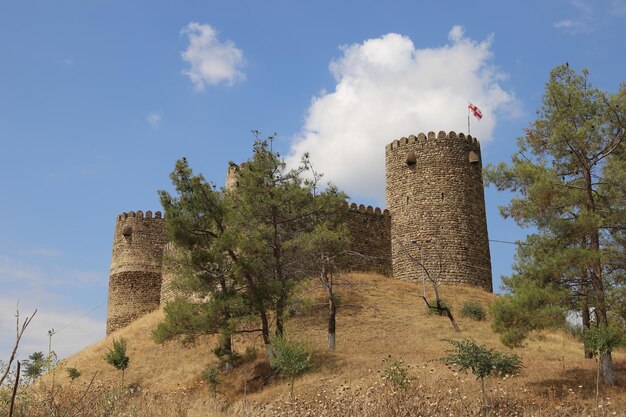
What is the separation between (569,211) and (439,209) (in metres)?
17.4

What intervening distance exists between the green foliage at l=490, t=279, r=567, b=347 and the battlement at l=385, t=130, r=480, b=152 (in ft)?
67.0

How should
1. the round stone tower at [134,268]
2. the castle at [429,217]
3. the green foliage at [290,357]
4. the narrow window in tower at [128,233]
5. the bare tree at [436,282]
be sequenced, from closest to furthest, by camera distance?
the green foliage at [290,357]
the bare tree at [436,282]
the castle at [429,217]
the round stone tower at [134,268]
the narrow window in tower at [128,233]

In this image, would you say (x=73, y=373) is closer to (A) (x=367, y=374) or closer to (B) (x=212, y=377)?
(B) (x=212, y=377)

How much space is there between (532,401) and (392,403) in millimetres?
3836

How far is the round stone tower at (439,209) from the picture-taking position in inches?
1384

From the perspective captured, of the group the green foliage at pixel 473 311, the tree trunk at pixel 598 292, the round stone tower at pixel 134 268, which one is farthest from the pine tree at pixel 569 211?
the round stone tower at pixel 134 268

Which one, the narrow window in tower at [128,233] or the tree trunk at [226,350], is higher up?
the narrow window in tower at [128,233]

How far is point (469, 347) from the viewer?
16625 mm

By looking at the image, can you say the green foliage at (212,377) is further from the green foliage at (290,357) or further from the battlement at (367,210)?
the battlement at (367,210)

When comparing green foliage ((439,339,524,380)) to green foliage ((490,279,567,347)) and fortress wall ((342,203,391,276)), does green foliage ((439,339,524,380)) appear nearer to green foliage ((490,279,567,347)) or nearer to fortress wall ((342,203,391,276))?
green foliage ((490,279,567,347))

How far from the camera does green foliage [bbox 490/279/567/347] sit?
16516 millimetres

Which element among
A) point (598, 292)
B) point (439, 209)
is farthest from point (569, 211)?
point (439, 209)

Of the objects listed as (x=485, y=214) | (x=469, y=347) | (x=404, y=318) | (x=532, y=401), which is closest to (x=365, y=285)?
(x=404, y=318)

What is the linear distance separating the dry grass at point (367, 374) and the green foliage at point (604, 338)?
1050 millimetres
